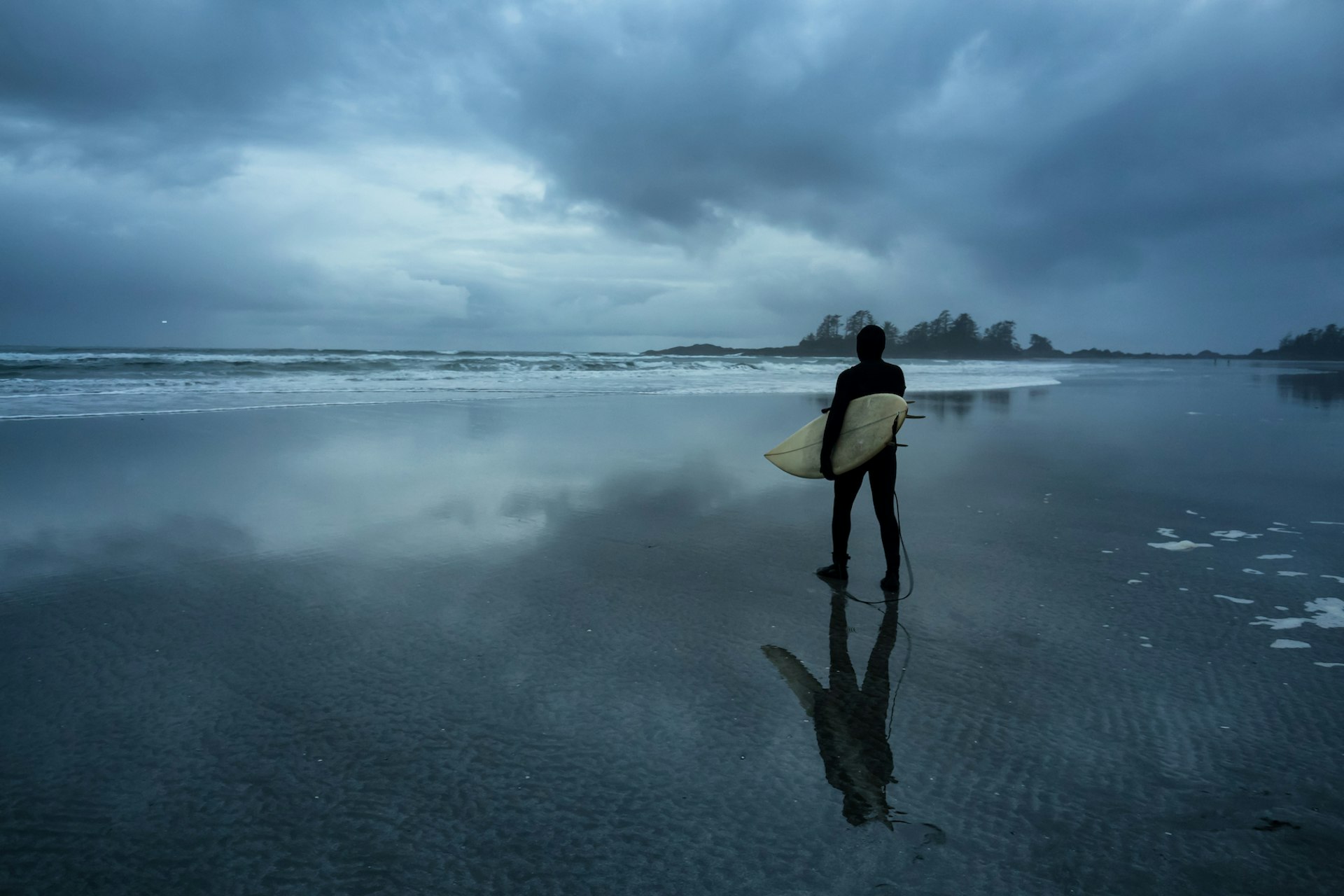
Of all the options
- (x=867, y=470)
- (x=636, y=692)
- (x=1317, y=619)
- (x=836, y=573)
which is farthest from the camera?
(x=867, y=470)

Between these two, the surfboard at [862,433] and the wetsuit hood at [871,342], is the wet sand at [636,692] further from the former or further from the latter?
→ the wetsuit hood at [871,342]

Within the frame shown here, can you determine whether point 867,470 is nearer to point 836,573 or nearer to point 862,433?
point 862,433

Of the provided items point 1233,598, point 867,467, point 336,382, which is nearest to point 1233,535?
point 1233,598

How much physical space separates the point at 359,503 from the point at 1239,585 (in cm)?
694

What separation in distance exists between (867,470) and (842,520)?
506 millimetres

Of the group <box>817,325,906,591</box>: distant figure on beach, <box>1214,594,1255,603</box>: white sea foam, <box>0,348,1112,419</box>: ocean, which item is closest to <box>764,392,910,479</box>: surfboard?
<box>817,325,906,591</box>: distant figure on beach

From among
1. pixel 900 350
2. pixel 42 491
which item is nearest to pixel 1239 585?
pixel 42 491

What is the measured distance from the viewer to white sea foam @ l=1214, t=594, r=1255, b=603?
14.8 ft

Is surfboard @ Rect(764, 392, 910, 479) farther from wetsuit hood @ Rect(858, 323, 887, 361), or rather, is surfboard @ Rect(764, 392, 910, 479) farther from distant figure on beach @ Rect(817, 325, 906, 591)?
wetsuit hood @ Rect(858, 323, 887, 361)

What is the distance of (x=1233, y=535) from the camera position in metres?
6.06

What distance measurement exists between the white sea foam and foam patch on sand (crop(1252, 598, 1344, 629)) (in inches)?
10.0

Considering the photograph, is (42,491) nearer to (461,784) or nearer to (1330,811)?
(461,784)

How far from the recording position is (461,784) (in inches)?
103

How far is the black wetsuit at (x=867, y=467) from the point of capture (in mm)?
4906
